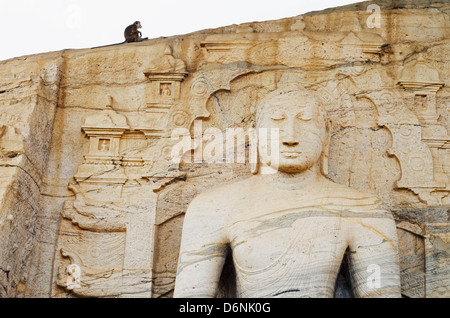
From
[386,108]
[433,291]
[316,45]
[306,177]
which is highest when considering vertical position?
[316,45]

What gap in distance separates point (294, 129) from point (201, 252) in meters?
1.35

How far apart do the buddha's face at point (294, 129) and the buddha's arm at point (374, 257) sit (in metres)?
0.73

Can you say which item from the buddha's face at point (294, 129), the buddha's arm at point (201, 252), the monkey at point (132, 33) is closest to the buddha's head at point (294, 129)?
A: the buddha's face at point (294, 129)

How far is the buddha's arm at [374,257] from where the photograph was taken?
8.46 m

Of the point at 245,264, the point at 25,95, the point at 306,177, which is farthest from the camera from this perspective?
the point at 25,95

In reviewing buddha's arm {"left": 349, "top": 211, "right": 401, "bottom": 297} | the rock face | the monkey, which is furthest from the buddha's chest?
the monkey

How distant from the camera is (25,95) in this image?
9.80 m

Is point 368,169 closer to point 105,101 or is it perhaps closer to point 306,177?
point 306,177

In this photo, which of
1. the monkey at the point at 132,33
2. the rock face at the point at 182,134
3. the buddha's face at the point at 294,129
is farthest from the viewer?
the monkey at the point at 132,33

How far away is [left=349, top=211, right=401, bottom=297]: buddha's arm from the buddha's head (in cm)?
75

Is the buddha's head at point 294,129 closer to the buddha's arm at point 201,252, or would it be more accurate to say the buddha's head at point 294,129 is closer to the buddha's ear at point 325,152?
the buddha's ear at point 325,152

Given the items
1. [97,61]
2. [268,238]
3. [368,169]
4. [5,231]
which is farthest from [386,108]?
[5,231]

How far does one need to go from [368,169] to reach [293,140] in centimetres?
121

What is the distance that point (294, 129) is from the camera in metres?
9.02
